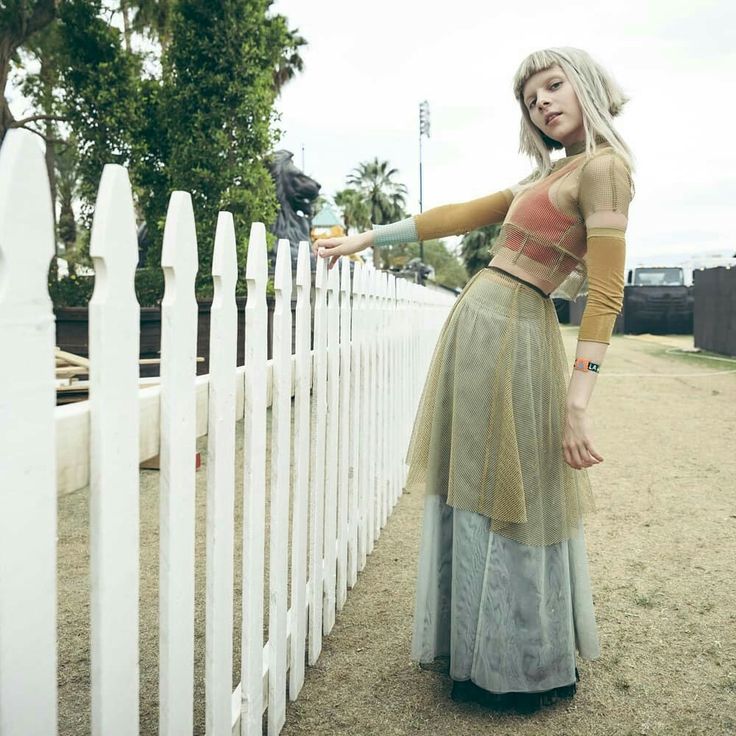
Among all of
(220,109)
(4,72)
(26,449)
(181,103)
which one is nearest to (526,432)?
(26,449)

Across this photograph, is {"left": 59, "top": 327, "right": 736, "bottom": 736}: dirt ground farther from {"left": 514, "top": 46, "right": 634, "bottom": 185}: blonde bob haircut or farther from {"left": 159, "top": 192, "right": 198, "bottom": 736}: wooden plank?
{"left": 514, "top": 46, "right": 634, "bottom": 185}: blonde bob haircut

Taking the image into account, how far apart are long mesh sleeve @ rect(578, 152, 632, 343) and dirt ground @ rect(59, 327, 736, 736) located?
1155 mm

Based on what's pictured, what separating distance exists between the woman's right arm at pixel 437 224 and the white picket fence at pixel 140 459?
0.28 feet

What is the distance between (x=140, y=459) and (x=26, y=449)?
0.32 m

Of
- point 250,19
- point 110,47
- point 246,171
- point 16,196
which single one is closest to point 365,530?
point 16,196

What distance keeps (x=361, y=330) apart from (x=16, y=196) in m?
2.35

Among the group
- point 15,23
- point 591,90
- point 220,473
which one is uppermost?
point 15,23

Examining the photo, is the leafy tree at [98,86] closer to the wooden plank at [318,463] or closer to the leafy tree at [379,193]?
the wooden plank at [318,463]

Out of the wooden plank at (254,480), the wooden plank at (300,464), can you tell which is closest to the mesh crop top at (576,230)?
the wooden plank at (300,464)

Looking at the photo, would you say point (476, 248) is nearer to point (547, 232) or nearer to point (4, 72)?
point (4, 72)

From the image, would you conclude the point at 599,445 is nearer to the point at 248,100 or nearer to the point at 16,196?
the point at 16,196

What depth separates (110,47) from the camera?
1266 cm

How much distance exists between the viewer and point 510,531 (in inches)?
85.1

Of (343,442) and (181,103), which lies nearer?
(343,442)
